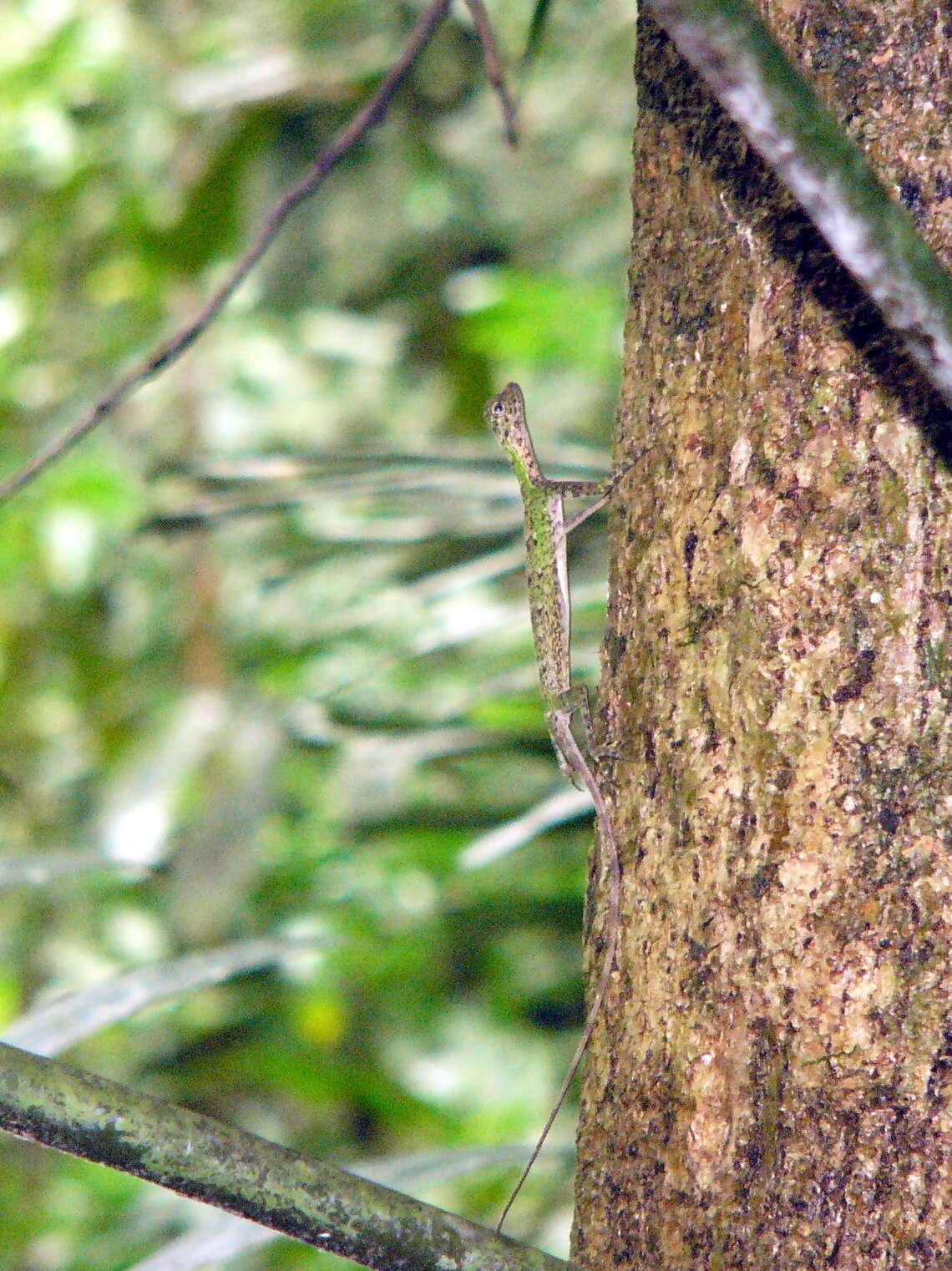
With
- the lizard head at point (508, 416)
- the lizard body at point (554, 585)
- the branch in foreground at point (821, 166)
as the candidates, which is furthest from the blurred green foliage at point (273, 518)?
the branch in foreground at point (821, 166)

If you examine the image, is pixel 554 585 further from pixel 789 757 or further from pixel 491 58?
pixel 789 757

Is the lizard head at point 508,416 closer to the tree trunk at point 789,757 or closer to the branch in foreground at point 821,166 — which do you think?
the tree trunk at point 789,757

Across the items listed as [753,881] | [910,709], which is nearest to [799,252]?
[910,709]

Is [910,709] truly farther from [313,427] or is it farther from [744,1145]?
[313,427]

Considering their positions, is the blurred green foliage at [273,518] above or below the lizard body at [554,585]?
above

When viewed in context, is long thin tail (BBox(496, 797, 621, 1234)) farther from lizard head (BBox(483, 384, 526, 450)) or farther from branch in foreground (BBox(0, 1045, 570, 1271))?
lizard head (BBox(483, 384, 526, 450))

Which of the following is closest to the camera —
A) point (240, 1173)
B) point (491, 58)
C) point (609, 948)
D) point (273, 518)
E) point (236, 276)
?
point (240, 1173)

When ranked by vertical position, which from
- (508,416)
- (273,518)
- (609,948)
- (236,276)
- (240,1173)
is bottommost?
(240,1173)

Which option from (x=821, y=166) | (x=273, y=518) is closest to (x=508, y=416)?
(x=273, y=518)
